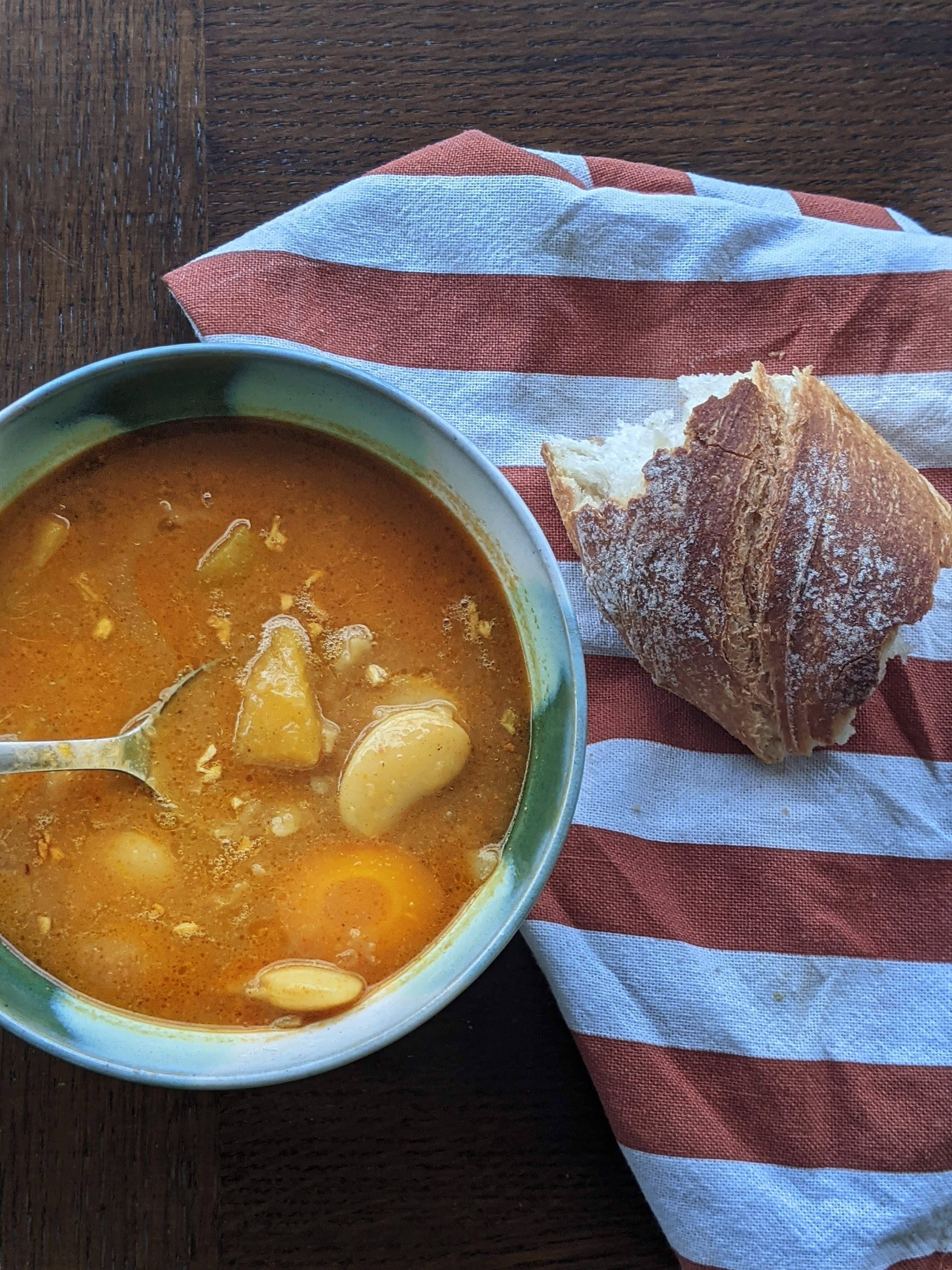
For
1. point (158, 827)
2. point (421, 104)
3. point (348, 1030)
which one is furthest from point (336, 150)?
point (348, 1030)

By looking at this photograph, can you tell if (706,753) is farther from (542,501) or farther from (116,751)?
(116,751)

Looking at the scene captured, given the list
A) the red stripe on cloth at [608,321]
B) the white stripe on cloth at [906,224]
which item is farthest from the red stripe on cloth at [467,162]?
the white stripe on cloth at [906,224]

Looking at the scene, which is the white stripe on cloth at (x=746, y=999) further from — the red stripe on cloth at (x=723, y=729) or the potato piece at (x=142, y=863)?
the potato piece at (x=142, y=863)

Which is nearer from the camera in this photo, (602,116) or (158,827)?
(158,827)

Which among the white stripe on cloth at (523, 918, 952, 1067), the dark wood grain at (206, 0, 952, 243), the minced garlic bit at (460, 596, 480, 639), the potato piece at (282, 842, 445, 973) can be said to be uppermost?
the dark wood grain at (206, 0, 952, 243)

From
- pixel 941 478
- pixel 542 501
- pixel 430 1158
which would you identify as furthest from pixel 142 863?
pixel 941 478

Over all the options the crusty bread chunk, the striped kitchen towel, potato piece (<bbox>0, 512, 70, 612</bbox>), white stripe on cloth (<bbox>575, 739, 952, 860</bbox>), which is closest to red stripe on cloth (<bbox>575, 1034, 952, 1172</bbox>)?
the striped kitchen towel

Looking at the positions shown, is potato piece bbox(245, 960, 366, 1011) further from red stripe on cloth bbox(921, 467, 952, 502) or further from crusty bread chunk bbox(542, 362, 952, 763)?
red stripe on cloth bbox(921, 467, 952, 502)

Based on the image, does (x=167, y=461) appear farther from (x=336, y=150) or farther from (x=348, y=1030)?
(x=348, y=1030)
